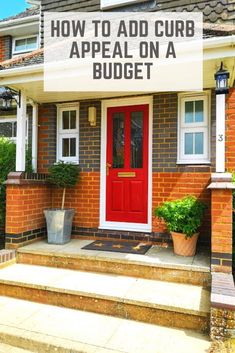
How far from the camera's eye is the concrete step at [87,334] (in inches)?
103

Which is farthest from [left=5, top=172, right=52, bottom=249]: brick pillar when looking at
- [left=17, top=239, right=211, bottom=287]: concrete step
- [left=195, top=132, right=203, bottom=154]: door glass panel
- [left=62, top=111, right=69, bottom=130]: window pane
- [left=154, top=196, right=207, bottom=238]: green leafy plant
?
[left=195, top=132, right=203, bottom=154]: door glass panel

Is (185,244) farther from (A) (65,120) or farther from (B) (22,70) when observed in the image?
(B) (22,70)

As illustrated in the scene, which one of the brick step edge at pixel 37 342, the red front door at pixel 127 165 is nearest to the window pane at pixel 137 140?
the red front door at pixel 127 165

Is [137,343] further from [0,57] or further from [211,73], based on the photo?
[0,57]

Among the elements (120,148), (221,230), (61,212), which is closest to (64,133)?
(120,148)

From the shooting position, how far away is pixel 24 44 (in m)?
7.83

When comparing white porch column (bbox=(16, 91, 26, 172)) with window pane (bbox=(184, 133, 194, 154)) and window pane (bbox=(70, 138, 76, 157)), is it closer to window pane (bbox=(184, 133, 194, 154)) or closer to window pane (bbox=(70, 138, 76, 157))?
window pane (bbox=(70, 138, 76, 157))

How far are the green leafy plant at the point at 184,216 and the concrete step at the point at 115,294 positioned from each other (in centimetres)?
77

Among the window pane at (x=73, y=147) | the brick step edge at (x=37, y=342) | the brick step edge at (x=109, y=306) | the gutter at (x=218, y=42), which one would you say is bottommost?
the brick step edge at (x=37, y=342)

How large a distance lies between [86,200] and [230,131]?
2.78 meters

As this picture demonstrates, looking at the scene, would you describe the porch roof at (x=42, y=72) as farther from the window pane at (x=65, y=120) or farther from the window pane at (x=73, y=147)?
the window pane at (x=73, y=147)

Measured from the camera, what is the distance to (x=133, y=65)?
3.99 metres

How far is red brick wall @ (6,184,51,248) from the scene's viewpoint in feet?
14.8

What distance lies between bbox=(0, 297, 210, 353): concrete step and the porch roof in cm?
327
